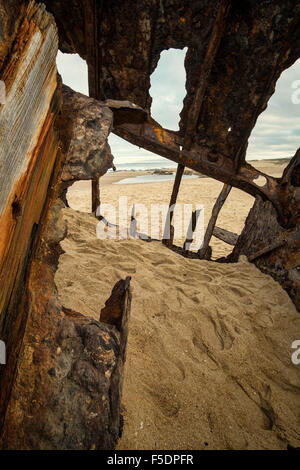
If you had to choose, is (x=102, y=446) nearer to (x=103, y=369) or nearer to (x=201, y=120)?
(x=103, y=369)

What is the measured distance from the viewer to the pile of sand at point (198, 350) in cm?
135

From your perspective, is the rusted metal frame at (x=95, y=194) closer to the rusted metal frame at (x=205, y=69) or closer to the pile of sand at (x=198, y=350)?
the pile of sand at (x=198, y=350)

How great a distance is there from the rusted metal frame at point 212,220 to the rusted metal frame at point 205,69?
1242mm

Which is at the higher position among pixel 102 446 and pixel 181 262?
pixel 181 262

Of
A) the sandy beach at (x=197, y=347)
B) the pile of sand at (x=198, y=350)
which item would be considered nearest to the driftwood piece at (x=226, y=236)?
the sandy beach at (x=197, y=347)

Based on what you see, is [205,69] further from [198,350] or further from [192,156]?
[198,350]

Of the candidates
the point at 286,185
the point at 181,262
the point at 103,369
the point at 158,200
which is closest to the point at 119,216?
the point at 158,200

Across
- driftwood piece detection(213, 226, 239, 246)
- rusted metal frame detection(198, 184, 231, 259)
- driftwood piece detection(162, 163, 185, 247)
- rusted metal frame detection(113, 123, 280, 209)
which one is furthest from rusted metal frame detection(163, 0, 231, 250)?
driftwood piece detection(213, 226, 239, 246)

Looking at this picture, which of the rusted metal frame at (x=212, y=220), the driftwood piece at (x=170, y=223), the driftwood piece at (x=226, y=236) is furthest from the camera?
the driftwood piece at (x=226, y=236)

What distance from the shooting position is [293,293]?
2.71 meters

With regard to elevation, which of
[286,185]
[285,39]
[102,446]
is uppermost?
[285,39]

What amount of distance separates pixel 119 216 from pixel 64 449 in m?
7.35

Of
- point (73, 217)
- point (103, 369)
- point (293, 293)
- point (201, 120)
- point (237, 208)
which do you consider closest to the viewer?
point (103, 369)

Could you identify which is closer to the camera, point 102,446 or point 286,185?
point 102,446
